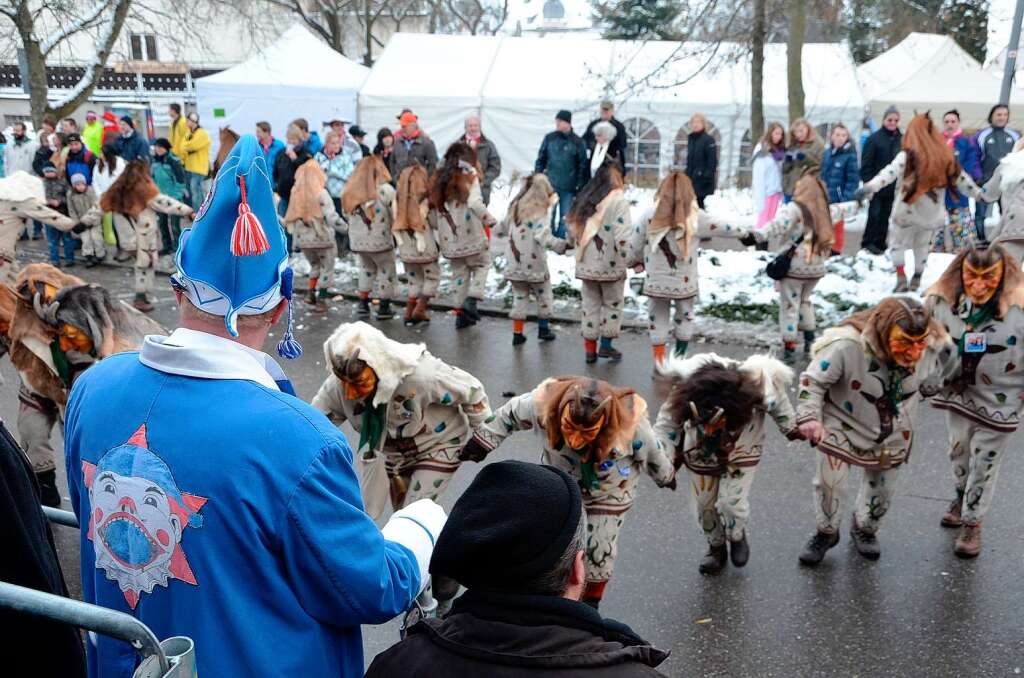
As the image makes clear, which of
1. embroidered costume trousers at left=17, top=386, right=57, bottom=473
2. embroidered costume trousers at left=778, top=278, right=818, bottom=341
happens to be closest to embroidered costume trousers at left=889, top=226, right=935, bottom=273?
embroidered costume trousers at left=778, top=278, right=818, bottom=341

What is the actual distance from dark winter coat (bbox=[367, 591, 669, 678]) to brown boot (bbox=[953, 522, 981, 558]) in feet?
13.3

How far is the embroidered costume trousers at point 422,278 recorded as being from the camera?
1016 cm

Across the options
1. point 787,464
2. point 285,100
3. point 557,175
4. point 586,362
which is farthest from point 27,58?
point 787,464

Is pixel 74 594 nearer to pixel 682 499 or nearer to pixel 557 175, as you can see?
pixel 682 499

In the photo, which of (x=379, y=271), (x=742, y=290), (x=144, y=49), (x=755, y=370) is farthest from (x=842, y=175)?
(x=144, y=49)

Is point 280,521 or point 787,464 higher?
point 280,521

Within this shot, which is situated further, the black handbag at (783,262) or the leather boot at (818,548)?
the black handbag at (783,262)

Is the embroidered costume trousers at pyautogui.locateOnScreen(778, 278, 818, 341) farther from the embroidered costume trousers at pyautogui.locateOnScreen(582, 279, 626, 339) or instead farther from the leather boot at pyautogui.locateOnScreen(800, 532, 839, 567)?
the leather boot at pyautogui.locateOnScreen(800, 532, 839, 567)

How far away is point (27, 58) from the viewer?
606 inches

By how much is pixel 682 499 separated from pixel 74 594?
363cm

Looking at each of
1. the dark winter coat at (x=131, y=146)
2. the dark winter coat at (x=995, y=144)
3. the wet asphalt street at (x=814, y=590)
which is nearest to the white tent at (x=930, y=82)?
the dark winter coat at (x=995, y=144)

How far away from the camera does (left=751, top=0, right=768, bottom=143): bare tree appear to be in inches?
508

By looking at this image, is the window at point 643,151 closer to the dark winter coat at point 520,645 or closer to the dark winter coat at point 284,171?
the dark winter coat at point 284,171

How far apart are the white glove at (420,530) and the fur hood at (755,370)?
269 centimetres
